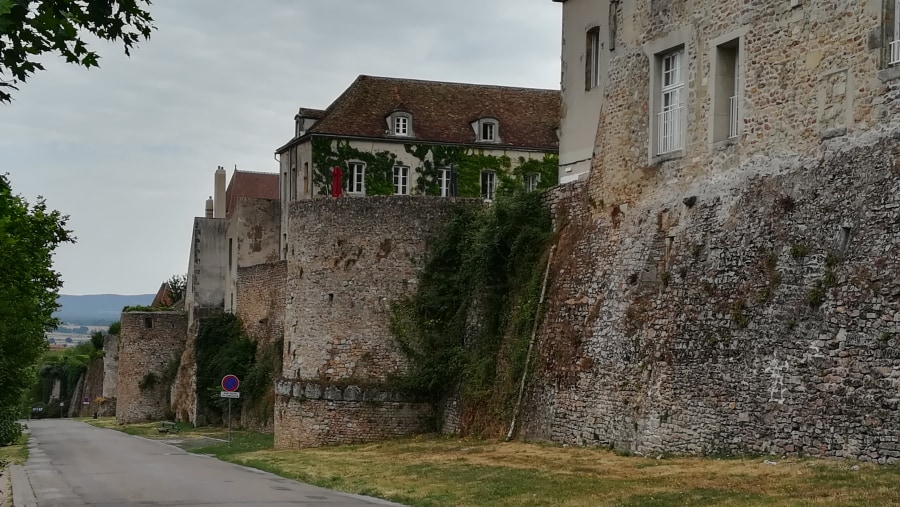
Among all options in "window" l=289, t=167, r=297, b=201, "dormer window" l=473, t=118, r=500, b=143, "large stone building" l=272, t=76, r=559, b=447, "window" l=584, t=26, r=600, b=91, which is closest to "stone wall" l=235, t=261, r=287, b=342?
"window" l=289, t=167, r=297, b=201

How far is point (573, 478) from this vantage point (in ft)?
60.1

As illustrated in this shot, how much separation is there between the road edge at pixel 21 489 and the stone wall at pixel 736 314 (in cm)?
982

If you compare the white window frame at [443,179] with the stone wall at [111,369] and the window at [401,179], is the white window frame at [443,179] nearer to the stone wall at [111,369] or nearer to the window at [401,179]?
the window at [401,179]

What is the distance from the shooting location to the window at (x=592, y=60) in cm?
3019

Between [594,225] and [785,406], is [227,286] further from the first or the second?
[785,406]

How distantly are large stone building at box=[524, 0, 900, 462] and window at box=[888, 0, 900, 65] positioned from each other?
38 millimetres

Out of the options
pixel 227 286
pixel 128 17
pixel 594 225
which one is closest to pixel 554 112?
pixel 227 286

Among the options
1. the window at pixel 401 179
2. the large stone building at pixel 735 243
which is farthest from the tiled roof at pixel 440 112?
the large stone building at pixel 735 243

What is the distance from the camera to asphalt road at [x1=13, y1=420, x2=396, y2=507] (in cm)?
1822

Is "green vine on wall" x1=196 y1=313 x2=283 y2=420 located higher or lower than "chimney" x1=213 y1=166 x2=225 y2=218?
lower

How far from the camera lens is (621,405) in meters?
22.5

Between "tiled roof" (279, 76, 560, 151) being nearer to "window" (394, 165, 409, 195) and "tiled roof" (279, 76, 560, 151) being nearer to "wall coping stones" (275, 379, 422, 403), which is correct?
"window" (394, 165, 409, 195)

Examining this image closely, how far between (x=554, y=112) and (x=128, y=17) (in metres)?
43.9

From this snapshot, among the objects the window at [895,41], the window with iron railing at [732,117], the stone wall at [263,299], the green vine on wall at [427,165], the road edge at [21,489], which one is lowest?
the road edge at [21,489]
